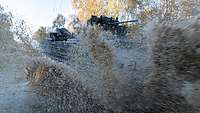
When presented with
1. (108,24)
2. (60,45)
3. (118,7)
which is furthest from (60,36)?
(118,7)

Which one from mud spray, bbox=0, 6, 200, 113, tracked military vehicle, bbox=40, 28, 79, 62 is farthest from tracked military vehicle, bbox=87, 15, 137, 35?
mud spray, bbox=0, 6, 200, 113

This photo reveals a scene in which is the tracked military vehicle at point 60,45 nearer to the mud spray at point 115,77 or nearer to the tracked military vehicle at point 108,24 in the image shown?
the mud spray at point 115,77

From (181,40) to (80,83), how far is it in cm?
553

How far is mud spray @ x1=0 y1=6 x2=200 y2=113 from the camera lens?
5.76 metres

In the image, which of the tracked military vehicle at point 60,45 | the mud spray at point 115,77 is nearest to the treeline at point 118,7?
the tracked military vehicle at point 60,45

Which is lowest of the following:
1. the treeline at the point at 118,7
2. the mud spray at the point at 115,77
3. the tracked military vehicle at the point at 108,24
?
the mud spray at the point at 115,77

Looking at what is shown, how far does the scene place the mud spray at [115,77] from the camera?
5758 millimetres

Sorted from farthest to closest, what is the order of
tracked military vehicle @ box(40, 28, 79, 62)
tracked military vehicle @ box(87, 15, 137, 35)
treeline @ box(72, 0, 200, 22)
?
Result: 1. treeline @ box(72, 0, 200, 22)
2. tracked military vehicle @ box(87, 15, 137, 35)
3. tracked military vehicle @ box(40, 28, 79, 62)

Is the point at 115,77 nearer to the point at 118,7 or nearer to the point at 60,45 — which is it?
the point at 60,45

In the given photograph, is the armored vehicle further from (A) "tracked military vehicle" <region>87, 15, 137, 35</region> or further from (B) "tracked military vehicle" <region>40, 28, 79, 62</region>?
(A) "tracked military vehicle" <region>87, 15, 137, 35</region>

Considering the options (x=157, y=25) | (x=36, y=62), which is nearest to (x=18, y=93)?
(x=36, y=62)

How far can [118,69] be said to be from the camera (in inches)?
361

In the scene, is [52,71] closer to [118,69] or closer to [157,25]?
[118,69]

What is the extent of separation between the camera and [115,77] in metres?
8.88
